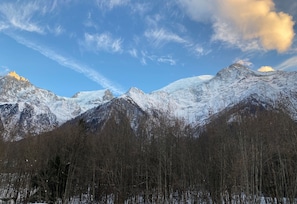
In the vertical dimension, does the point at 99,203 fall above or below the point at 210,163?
below

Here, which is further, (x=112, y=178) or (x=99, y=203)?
(x=99, y=203)

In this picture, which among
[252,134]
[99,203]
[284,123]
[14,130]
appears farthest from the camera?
[99,203]

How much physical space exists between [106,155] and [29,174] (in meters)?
12.8

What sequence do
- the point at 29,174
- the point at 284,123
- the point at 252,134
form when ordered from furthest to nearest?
the point at 29,174 < the point at 252,134 < the point at 284,123

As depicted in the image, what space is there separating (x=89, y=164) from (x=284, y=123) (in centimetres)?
2493

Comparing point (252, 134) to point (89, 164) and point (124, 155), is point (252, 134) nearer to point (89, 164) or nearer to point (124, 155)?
point (124, 155)

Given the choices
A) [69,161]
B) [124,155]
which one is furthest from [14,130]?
[124,155]

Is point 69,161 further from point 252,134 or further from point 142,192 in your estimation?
point 252,134

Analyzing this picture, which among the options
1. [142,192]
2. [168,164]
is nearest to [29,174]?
[142,192]

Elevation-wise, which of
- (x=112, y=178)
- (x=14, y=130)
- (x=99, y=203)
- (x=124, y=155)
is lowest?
(x=99, y=203)

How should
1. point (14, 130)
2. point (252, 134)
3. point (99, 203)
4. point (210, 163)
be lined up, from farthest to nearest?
point (99, 203) → point (14, 130) → point (210, 163) → point (252, 134)

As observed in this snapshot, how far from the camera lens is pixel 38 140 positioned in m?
46.3

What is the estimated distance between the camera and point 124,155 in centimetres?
3728

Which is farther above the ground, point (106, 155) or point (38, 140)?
point (38, 140)
